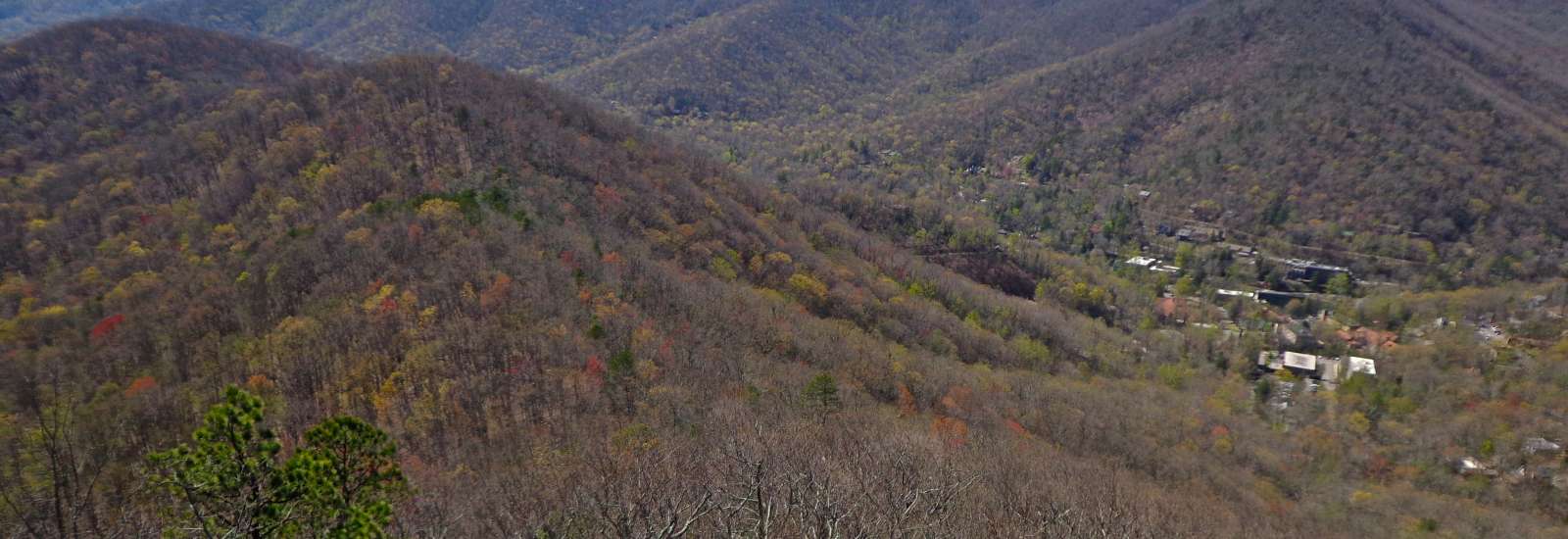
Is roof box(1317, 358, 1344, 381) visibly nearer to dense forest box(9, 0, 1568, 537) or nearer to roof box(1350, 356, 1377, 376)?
roof box(1350, 356, 1377, 376)

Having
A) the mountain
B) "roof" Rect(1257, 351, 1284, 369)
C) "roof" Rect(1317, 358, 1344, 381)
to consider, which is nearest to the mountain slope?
"roof" Rect(1317, 358, 1344, 381)

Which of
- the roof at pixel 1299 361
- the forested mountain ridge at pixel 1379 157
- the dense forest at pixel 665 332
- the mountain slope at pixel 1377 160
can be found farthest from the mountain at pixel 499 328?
the forested mountain ridge at pixel 1379 157

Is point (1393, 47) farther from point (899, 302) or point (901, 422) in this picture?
point (901, 422)

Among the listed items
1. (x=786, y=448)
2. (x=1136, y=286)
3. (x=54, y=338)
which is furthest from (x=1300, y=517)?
(x=54, y=338)

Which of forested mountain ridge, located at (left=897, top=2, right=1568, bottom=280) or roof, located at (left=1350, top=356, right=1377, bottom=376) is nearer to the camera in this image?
roof, located at (left=1350, top=356, right=1377, bottom=376)

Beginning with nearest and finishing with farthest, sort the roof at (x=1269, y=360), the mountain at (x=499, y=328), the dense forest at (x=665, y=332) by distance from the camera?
the dense forest at (x=665, y=332) → the mountain at (x=499, y=328) → the roof at (x=1269, y=360)

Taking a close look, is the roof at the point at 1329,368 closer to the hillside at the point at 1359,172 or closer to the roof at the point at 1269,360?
the roof at the point at 1269,360

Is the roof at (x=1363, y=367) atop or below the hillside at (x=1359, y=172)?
below
